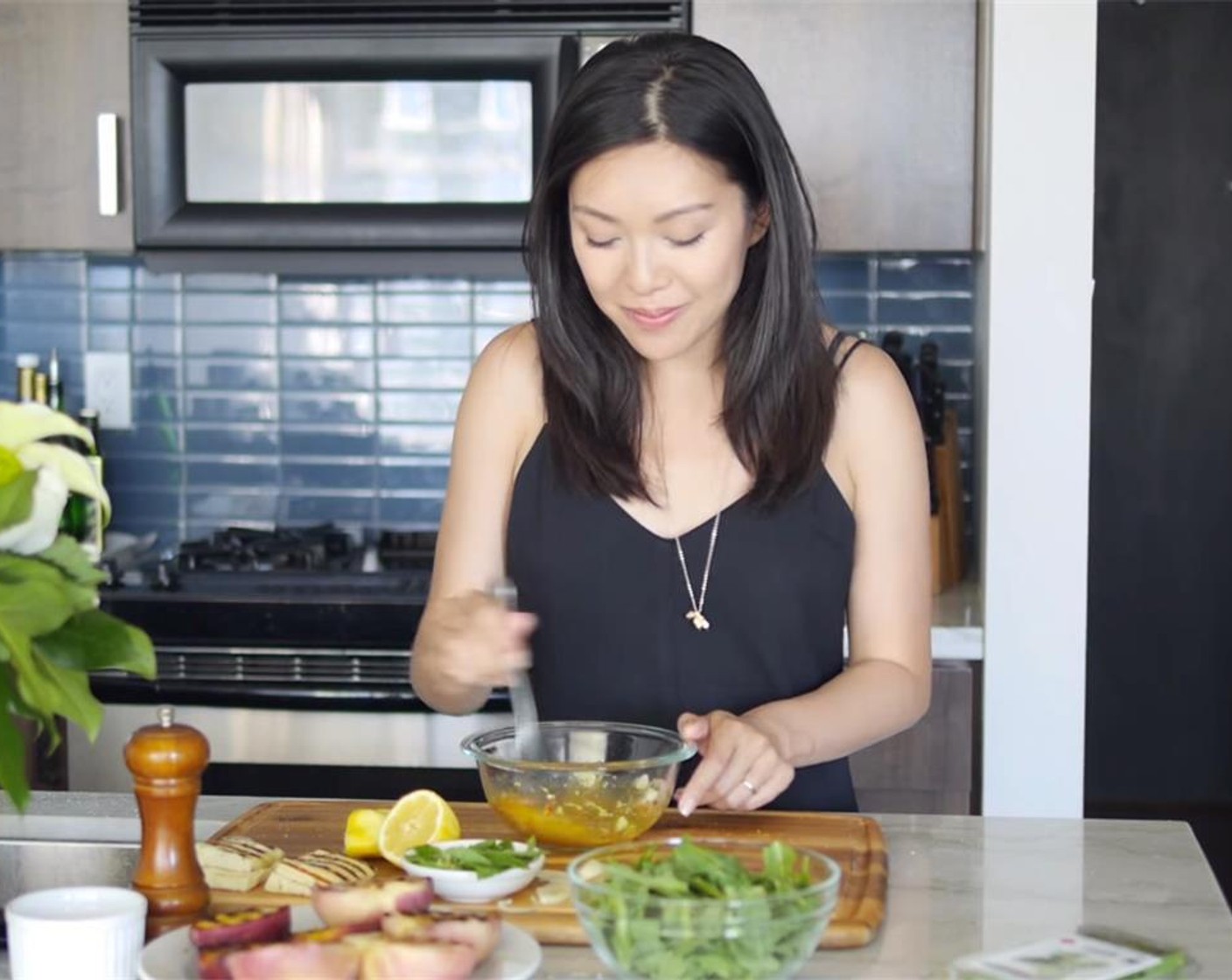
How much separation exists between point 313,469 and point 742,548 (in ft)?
5.83

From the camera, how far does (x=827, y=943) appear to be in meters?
1.44

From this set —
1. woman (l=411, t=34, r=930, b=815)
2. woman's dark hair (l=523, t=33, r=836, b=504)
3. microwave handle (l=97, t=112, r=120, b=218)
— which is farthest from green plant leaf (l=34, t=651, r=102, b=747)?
microwave handle (l=97, t=112, r=120, b=218)

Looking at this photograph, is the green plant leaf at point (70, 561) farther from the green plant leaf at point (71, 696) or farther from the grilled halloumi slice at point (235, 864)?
the grilled halloumi slice at point (235, 864)

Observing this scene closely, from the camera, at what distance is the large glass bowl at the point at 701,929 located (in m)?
1.21

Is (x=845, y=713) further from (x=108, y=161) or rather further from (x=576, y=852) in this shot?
(x=108, y=161)

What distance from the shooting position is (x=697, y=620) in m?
2.02

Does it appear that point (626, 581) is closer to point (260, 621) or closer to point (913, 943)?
point (913, 943)

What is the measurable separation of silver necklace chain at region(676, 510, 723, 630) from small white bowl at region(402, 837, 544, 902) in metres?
0.57

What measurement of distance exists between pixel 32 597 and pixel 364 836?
0.50 meters

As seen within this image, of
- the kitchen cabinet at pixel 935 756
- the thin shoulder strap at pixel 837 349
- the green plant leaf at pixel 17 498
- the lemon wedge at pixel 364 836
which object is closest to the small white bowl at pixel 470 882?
the lemon wedge at pixel 364 836

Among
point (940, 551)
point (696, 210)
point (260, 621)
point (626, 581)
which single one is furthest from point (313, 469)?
point (696, 210)

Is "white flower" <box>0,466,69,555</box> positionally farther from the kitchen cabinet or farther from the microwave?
the microwave

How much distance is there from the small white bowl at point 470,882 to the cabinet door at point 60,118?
2.05 m

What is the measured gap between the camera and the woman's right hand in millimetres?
1635
